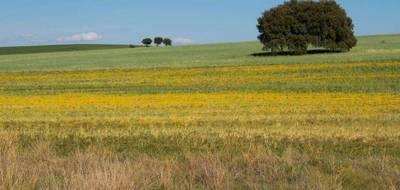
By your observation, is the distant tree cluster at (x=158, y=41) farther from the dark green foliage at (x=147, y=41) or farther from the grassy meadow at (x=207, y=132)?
the grassy meadow at (x=207, y=132)

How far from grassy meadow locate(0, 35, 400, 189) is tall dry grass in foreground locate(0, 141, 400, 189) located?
0.02 m

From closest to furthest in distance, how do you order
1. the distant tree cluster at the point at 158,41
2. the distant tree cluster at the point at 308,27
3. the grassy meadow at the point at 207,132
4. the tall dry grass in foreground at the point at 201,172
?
1. the tall dry grass in foreground at the point at 201,172
2. the grassy meadow at the point at 207,132
3. the distant tree cluster at the point at 308,27
4. the distant tree cluster at the point at 158,41

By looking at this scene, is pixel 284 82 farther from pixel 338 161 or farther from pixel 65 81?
pixel 338 161

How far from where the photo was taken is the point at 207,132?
13312 millimetres

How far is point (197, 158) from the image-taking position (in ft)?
28.5

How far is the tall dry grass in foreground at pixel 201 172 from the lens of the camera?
23.3 ft

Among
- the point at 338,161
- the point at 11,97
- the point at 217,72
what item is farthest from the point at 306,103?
the point at 217,72

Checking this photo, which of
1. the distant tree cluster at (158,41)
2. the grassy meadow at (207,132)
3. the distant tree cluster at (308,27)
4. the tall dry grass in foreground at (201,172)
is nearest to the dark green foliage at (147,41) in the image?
the distant tree cluster at (158,41)

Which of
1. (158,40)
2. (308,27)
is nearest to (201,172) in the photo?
(308,27)

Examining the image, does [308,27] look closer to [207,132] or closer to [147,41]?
[207,132]

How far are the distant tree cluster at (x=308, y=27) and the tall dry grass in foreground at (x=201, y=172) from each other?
46874 mm

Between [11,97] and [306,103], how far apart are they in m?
14.5

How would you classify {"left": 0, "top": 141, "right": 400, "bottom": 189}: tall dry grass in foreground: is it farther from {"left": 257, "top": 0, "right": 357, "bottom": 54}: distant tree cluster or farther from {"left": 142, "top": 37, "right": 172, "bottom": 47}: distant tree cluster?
{"left": 142, "top": 37, "right": 172, "bottom": 47}: distant tree cluster

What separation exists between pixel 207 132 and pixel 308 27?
44.2 m
